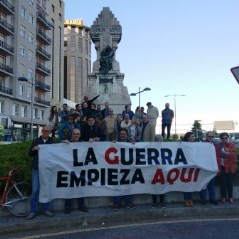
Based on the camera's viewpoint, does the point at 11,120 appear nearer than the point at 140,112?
No

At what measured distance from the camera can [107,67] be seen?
24422mm

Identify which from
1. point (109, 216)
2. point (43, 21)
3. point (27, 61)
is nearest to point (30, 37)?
point (27, 61)

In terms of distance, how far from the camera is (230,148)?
9.12 meters

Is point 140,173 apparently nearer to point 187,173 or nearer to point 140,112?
point 187,173

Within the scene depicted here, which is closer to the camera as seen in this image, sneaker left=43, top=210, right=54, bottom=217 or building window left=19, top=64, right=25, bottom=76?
sneaker left=43, top=210, right=54, bottom=217

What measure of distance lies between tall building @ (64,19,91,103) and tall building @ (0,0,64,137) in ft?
124

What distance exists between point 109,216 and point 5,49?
153 ft

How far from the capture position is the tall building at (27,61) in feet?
167

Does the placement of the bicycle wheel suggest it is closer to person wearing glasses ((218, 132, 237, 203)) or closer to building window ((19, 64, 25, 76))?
person wearing glasses ((218, 132, 237, 203))

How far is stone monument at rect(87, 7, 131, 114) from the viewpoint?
2370cm

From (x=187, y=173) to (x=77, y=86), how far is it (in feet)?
341

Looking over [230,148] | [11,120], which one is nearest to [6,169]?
[230,148]

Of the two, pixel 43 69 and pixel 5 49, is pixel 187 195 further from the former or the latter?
pixel 43 69

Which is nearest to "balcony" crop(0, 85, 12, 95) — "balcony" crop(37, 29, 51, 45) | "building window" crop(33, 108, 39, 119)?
"building window" crop(33, 108, 39, 119)
